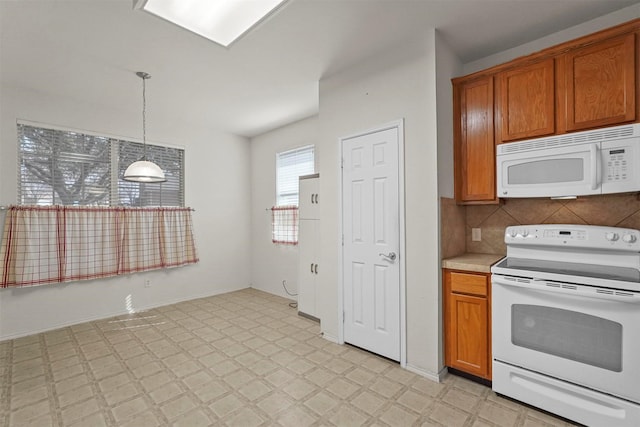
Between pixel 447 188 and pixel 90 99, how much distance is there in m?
4.43

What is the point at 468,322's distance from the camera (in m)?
2.37

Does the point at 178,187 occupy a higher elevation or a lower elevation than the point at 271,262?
higher

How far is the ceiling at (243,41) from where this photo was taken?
7.13ft

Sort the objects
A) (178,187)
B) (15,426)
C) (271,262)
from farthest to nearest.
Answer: (271,262), (178,187), (15,426)

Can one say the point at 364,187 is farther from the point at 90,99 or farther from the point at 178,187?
the point at 90,99

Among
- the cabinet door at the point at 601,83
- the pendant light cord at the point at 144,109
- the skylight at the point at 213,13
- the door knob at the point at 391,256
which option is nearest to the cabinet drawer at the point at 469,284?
the door knob at the point at 391,256

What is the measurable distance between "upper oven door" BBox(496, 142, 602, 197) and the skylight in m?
2.15

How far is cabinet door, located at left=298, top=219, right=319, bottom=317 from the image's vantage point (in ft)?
12.8

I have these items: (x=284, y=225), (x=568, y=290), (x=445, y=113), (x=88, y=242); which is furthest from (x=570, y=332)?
(x=88, y=242)

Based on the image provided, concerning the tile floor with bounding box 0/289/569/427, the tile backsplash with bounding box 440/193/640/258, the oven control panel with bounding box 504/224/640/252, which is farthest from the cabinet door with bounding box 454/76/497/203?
the tile floor with bounding box 0/289/569/427

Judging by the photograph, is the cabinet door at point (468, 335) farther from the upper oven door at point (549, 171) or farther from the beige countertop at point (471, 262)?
the upper oven door at point (549, 171)

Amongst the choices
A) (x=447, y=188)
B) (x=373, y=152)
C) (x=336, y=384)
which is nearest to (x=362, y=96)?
(x=373, y=152)

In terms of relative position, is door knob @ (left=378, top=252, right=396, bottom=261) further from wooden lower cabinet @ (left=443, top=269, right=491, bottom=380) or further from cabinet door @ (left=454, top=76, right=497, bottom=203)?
cabinet door @ (left=454, top=76, right=497, bottom=203)

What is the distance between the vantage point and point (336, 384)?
2.37 metres
